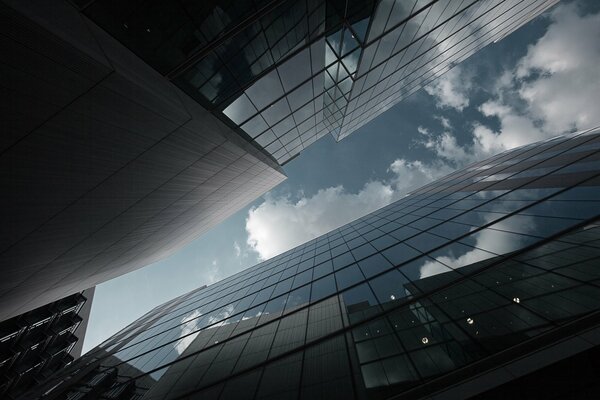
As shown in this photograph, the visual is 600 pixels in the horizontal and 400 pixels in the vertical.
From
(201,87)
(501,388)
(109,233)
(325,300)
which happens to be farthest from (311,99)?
(501,388)

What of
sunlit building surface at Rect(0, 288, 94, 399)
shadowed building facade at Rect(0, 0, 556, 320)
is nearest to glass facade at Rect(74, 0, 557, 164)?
shadowed building facade at Rect(0, 0, 556, 320)

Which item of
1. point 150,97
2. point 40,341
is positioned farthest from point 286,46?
point 40,341

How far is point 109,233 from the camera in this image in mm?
11797

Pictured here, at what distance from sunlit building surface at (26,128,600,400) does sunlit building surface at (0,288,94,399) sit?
1843cm

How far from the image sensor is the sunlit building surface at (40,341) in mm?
23859

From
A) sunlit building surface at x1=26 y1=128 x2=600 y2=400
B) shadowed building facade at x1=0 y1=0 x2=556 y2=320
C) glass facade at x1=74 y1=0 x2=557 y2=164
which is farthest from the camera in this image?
glass facade at x1=74 y1=0 x2=557 y2=164

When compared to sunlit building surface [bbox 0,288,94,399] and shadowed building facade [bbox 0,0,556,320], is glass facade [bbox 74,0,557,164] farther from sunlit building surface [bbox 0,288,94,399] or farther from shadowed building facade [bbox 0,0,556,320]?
sunlit building surface [bbox 0,288,94,399]

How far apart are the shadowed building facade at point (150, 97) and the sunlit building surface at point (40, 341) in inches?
681

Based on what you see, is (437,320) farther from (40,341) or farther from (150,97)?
(40,341)

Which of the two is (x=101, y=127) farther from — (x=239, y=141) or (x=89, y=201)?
(x=239, y=141)

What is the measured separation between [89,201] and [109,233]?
4.02 meters

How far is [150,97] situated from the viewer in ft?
21.6

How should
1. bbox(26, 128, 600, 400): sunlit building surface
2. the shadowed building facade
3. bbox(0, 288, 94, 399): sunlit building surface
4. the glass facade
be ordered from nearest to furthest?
bbox(26, 128, 600, 400): sunlit building surface < the shadowed building facade < the glass facade < bbox(0, 288, 94, 399): sunlit building surface

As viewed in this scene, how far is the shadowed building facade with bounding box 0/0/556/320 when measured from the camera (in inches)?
199
